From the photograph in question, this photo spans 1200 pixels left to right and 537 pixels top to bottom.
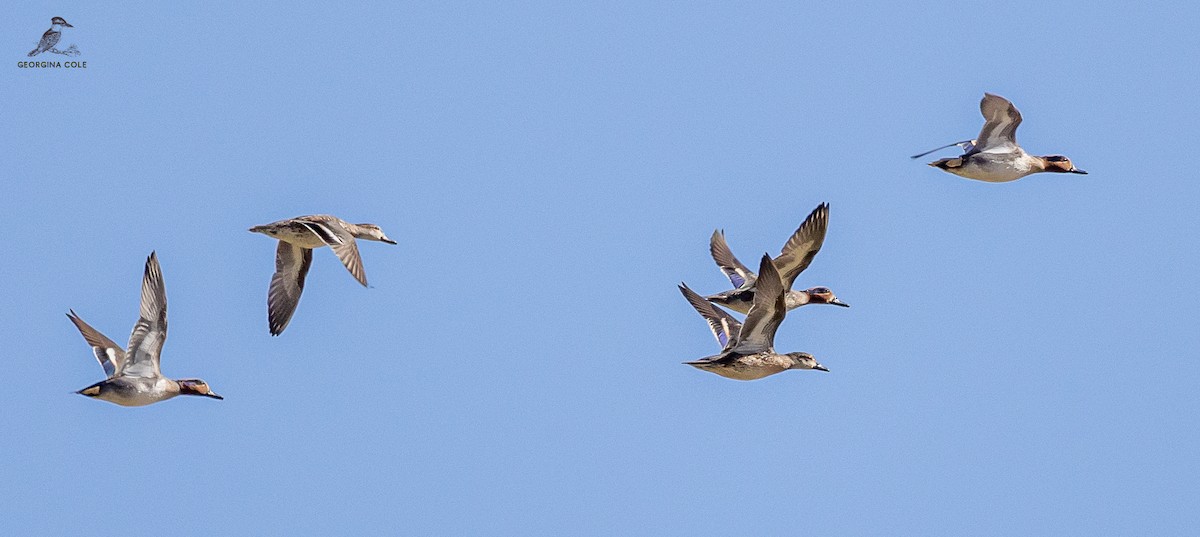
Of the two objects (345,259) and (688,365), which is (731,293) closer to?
(688,365)

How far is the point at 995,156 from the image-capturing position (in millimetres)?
30219

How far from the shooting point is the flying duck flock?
89.5ft

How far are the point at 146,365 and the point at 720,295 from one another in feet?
29.1

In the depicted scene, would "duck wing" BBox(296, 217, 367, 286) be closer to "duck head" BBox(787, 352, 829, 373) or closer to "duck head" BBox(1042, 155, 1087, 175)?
"duck head" BBox(787, 352, 829, 373)

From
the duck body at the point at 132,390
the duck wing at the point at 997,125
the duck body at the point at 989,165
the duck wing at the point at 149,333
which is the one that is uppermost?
the duck wing at the point at 997,125

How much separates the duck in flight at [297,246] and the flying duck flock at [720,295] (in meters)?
0.02

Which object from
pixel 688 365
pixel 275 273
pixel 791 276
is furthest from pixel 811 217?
pixel 275 273

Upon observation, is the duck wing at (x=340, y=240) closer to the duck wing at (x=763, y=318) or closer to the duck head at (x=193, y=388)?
the duck head at (x=193, y=388)

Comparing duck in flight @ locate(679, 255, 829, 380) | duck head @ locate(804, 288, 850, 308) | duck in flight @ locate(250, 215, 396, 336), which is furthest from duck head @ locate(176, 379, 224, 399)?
duck head @ locate(804, 288, 850, 308)

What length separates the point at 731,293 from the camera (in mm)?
30547

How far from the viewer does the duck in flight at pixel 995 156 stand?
30000mm

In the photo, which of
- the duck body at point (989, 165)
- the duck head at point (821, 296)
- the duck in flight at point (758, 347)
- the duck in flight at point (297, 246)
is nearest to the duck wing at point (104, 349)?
the duck in flight at point (297, 246)

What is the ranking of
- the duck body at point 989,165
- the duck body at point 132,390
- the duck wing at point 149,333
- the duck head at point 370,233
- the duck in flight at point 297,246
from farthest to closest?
the duck head at point 370,233
the duck body at point 989,165
the duck in flight at point 297,246
the duck wing at point 149,333
the duck body at point 132,390

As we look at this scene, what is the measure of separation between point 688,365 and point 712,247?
7.96 meters
